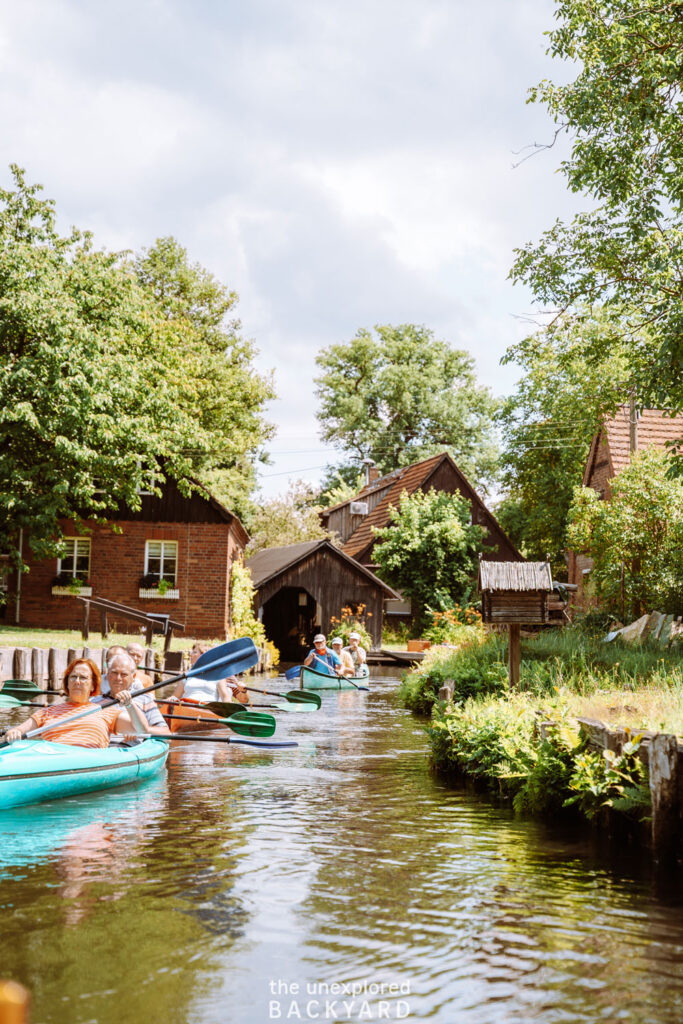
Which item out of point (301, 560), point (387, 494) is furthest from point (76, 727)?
point (387, 494)

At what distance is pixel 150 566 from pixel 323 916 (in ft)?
80.2

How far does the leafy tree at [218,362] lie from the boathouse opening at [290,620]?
14.9 feet

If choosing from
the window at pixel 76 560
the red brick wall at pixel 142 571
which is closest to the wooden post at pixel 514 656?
the red brick wall at pixel 142 571

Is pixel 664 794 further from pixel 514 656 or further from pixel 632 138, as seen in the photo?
pixel 632 138

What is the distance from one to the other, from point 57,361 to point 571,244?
40.7 feet

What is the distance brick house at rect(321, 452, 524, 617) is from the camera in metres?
41.6

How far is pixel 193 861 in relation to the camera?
703 cm

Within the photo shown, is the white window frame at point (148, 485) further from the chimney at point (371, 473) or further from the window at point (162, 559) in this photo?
the chimney at point (371, 473)

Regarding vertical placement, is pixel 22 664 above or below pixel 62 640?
below

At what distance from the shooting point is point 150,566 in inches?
1163

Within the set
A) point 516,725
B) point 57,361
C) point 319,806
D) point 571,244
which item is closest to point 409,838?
point 319,806

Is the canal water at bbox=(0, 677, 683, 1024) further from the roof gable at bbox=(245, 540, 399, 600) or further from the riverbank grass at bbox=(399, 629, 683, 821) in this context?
the roof gable at bbox=(245, 540, 399, 600)

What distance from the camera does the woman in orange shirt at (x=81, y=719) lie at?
31.6 feet

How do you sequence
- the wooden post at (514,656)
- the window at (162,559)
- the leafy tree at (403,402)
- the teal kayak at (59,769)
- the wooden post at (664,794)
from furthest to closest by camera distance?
the leafy tree at (403,402)
the window at (162,559)
the wooden post at (514,656)
the teal kayak at (59,769)
the wooden post at (664,794)
